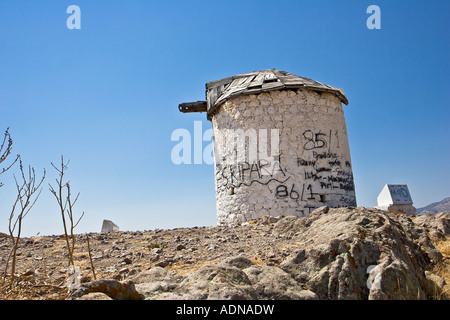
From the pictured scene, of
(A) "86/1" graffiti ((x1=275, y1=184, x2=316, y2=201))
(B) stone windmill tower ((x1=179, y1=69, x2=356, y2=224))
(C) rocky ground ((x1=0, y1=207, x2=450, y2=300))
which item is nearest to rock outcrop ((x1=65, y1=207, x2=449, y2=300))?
(C) rocky ground ((x1=0, y1=207, x2=450, y2=300))

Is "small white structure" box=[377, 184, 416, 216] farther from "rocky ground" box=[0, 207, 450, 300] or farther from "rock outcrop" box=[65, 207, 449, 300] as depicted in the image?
"rock outcrop" box=[65, 207, 449, 300]

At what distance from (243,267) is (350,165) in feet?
24.8

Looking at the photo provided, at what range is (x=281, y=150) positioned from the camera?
9695 millimetres

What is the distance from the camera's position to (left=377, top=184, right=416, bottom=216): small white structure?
15.0m

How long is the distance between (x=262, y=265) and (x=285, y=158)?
549 cm

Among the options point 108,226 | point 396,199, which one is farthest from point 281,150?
point 396,199

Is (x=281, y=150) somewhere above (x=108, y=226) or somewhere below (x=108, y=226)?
above

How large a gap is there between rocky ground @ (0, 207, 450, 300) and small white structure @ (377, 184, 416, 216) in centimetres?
814

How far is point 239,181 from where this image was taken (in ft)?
32.8

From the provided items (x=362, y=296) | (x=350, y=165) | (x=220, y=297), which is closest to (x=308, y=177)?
(x=350, y=165)

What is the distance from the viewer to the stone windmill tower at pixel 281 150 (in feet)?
31.2

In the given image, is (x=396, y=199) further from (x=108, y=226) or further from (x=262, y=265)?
(x=262, y=265)

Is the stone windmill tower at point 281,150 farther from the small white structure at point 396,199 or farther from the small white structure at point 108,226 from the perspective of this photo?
the small white structure at point 396,199
